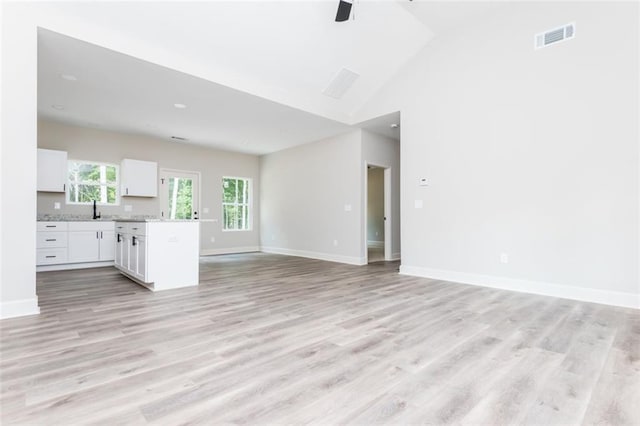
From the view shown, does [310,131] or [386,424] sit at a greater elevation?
[310,131]

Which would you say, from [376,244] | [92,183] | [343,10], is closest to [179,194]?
[92,183]

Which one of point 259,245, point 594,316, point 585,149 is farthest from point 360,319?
point 259,245

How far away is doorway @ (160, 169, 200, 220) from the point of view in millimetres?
7617

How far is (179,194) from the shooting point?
7.90 m

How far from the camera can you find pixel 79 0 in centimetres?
316

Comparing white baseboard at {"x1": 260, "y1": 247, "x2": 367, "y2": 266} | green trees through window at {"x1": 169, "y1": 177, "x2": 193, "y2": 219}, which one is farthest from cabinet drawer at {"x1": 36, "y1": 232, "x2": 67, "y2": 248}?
white baseboard at {"x1": 260, "y1": 247, "x2": 367, "y2": 266}

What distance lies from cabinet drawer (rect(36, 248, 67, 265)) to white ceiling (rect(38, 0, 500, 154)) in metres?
2.44

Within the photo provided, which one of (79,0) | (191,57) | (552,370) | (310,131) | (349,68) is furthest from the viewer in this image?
(310,131)

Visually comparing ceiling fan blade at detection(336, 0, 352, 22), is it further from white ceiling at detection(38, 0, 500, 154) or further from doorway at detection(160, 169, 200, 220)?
doorway at detection(160, 169, 200, 220)

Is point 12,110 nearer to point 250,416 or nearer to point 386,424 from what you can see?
point 250,416

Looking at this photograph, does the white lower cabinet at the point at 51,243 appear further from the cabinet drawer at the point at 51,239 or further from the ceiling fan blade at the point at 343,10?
the ceiling fan blade at the point at 343,10

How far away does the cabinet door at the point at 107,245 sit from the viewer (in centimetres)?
603

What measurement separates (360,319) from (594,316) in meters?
2.30

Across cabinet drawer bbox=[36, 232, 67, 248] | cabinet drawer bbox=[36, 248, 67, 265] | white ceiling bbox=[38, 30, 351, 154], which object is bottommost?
cabinet drawer bbox=[36, 248, 67, 265]
